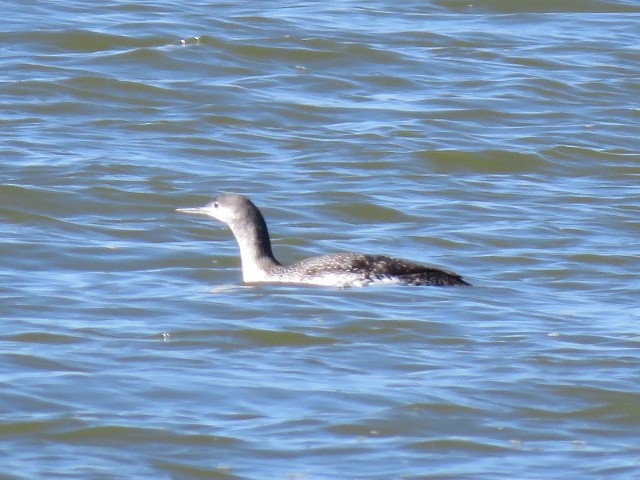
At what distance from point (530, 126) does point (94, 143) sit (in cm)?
458

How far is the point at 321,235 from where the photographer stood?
13.3 metres

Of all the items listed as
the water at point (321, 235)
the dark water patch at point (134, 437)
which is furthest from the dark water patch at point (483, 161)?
the dark water patch at point (134, 437)

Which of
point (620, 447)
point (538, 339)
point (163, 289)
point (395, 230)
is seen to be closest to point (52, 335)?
point (163, 289)

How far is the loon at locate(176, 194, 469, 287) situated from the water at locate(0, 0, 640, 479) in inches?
6.6

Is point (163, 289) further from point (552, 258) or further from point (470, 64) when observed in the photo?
point (470, 64)

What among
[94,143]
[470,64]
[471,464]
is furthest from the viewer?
[470,64]

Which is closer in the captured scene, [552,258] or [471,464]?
[471,464]

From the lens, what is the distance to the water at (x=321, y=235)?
7.99 m

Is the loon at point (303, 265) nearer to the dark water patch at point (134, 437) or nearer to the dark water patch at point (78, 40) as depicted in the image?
the dark water patch at point (134, 437)

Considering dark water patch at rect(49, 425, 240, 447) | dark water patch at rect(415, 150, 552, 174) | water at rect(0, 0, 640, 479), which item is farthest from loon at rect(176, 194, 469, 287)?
dark water patch at rect(49, 425, 240, 447)

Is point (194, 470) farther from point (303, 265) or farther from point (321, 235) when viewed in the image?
point (321, 235)

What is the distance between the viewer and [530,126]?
1720cm

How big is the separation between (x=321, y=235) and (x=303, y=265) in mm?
1459

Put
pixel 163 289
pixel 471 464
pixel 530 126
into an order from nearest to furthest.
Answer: pixel 471 464, pixel 163 289, pixel 530 126
